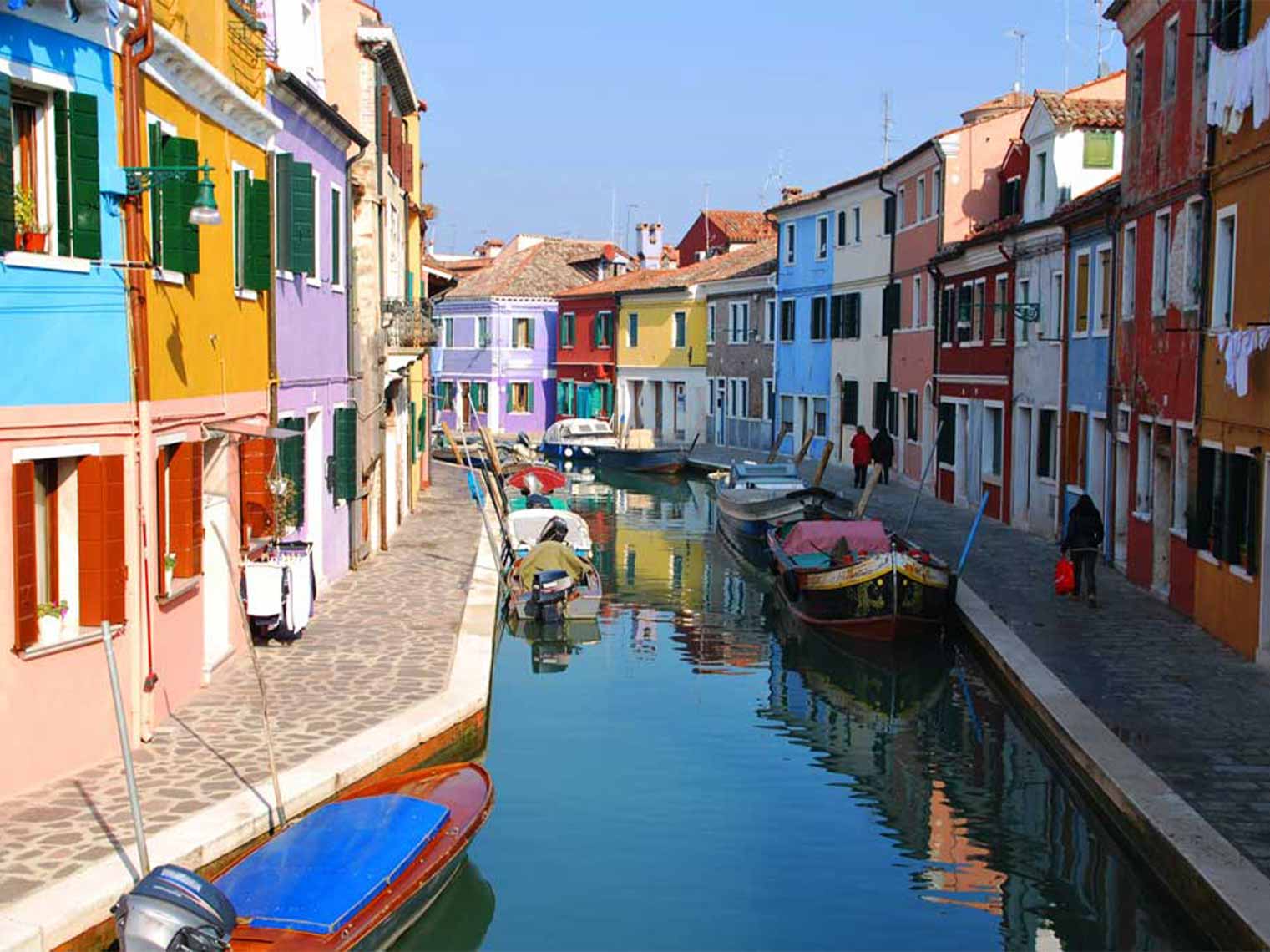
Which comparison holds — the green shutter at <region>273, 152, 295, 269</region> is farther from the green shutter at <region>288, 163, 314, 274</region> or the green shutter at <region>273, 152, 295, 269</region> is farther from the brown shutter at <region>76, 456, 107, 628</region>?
the brown shutter at <region>76, 456, 107, 628</region>

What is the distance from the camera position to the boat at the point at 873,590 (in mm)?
20359

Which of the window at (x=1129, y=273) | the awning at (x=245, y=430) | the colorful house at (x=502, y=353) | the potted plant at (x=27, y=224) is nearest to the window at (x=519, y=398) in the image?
the colorful house at (x=502, y=353)

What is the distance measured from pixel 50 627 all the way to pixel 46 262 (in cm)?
279

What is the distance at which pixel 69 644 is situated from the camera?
1127 cm

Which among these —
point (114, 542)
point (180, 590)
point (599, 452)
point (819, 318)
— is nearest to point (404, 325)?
point (180, 590)

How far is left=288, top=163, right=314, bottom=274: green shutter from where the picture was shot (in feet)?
57.5

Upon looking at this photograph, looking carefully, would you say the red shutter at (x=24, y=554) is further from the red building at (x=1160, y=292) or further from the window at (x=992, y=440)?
the window at (x=992, y=440)

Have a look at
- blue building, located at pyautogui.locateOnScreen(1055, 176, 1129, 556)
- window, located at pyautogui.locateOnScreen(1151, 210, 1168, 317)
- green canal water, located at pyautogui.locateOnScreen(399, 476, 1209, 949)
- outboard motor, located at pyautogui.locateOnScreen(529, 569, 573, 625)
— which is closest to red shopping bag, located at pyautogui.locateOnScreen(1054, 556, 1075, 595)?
green canal water, located at pyautogui.locateOnScreen(399, 476, 1209, 949)

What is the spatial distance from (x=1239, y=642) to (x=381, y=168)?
54.9ft

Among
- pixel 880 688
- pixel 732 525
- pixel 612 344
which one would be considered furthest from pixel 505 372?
pixel 880 688

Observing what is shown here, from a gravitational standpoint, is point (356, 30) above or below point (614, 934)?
above

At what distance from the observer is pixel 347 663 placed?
15648mm

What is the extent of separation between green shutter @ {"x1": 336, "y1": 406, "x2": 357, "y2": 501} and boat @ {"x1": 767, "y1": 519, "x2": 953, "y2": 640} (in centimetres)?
681

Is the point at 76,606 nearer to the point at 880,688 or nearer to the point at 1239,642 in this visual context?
the point at 880,688
